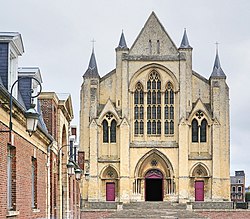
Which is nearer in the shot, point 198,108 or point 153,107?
point 198,108

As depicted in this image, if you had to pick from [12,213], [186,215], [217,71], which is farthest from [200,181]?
[12,213]

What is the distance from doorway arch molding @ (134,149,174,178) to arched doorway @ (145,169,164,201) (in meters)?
0.45

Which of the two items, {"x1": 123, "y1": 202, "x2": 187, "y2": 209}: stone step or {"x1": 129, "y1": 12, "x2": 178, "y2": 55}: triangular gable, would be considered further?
{"x1": 129, "y1": 12, "x2": 178, "y2": 55}: triangular gable

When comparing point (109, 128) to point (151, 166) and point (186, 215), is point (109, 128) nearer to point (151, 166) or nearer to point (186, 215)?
point (151, 166)

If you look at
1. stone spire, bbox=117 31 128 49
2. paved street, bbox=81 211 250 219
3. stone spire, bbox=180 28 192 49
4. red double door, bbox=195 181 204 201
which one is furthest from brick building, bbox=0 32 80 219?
stone spire, bbox=180 28 192 49

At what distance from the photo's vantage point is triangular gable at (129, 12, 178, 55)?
2712 inches

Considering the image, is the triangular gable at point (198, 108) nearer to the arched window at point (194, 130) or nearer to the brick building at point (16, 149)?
the arched window at point (194, 130)

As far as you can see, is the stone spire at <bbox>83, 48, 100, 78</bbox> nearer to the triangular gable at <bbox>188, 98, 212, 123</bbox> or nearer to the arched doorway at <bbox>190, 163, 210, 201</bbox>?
the triangular gable at <bbox>188, 98, 212, 123</bbox>

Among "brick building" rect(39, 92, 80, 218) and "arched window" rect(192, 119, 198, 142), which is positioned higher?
"arched window" rect(192, 119, 198, 142)

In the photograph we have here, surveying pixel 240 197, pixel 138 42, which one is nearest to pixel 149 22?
pixel 138 42

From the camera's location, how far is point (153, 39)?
6912 centimetres

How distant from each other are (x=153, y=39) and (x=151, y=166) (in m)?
12.5

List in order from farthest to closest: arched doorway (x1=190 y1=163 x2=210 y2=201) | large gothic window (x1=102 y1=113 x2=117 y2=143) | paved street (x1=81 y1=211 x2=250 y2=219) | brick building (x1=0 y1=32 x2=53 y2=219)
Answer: large gothic window (x1=102 y1=113 x2=117 y2=143), arched doorway (x1=190 y1=163 x2=210 y2=201), paved street (x1=81 y1=211 x2=250 y2=219), brick building (x1=0 y1=32 x2=53 y2=219)

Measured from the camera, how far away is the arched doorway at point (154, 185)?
6906cm
